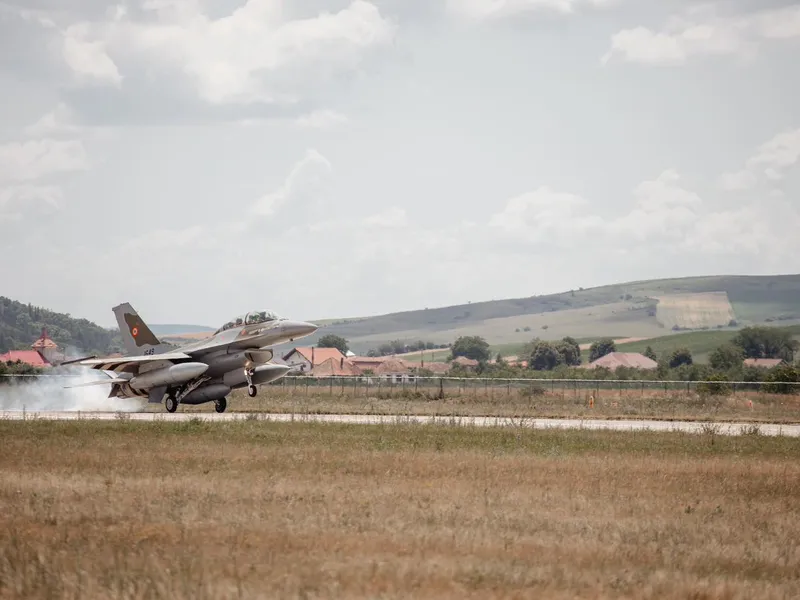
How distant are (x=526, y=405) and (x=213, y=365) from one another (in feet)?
52.1

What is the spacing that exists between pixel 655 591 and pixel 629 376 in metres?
100

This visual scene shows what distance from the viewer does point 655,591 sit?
10.4 meters

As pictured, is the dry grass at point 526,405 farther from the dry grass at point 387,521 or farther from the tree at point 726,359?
the tree at point 726,359

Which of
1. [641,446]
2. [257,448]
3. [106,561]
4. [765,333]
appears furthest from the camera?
[765,333]

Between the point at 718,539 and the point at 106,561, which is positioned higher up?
the point at 106,561

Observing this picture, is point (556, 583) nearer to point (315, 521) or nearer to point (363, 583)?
point (363, 583)

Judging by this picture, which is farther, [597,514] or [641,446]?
[641,446]


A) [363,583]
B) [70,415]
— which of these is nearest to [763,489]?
[363,583]

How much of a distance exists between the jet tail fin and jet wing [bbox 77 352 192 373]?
1.92 m

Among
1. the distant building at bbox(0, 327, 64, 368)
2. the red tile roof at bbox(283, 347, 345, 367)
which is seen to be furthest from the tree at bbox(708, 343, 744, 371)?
the distant building at bbox(0, 327, 64, 368)

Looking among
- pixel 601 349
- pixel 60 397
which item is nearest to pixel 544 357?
pixel 601 349

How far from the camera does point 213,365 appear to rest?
39.5 meters

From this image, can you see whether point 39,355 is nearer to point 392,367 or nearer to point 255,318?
point 392,367

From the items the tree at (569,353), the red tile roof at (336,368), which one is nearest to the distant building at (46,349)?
the red tile roof at (336,368)
